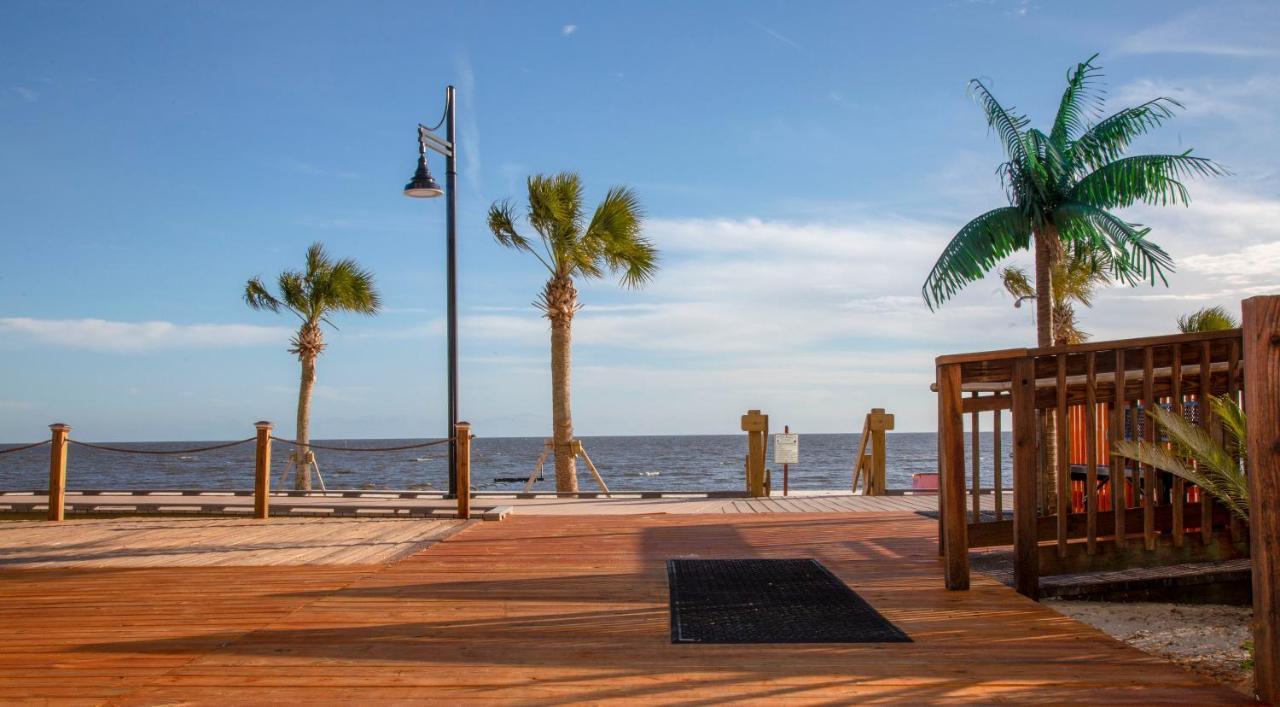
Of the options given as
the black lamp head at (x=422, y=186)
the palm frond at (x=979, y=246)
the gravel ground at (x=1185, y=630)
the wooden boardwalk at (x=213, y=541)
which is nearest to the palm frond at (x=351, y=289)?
A: the black lamp head at (x=422, y=186)

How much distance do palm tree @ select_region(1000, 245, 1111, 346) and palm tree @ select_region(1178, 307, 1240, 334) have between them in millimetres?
1576

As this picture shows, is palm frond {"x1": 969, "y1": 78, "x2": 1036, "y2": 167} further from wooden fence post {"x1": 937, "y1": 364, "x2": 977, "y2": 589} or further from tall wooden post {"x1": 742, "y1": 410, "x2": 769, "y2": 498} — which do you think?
wooden fence post {"x1": 937, "y1": 364, "x2": 977, "y2": 589}

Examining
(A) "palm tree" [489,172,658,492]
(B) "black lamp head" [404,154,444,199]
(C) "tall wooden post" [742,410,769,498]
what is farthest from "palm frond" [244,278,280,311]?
(C) "tall wooden post" [742,410,769,498]

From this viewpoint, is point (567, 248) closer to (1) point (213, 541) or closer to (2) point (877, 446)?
(2) point (877, 446)

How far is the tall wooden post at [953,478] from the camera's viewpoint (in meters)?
4.92

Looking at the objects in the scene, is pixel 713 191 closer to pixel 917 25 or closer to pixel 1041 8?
pixel 917 25

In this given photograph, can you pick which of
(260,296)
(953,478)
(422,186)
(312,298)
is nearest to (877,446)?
(422,186)

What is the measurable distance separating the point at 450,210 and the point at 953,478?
7.80 m

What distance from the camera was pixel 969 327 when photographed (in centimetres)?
2100

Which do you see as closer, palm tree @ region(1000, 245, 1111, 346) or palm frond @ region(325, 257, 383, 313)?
palm tree @ region(1000, 245, 1111, 346)

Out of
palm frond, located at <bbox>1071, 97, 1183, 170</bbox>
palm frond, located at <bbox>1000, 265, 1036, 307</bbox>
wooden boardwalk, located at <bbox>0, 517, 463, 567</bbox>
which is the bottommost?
wooden boardwalk, located at <bbox>0, 517, 463, 567</bbox>

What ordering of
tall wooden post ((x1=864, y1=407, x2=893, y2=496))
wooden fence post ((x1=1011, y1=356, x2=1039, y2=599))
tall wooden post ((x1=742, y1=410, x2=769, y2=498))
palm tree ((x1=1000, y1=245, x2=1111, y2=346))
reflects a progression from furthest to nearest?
palm tree ((x1=1000, y1=245, x2=1111, y2=346)), tall wooden post ((x1=864, y1=407, x2=893, y2=496)), tall wooden post ((x1=742, y1=410, x2=769, y2=498)), wooden fence post ((x1=1011, y1=356, x2=1039, y2=599))

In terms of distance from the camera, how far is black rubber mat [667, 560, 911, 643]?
3.96m

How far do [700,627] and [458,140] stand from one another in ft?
29.1
